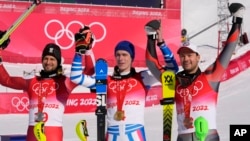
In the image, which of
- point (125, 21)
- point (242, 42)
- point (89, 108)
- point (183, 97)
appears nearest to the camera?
point (183, 97)

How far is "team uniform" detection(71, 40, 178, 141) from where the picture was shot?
527 cm

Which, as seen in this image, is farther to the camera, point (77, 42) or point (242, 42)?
point (242, 42)

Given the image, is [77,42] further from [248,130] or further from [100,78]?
[248,130]

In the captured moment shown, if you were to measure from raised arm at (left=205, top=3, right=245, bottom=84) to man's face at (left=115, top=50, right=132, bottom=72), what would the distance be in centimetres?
72

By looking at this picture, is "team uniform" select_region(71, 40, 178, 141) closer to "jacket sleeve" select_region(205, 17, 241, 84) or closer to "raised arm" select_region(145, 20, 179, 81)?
"raised arm" select_region(145, 20, 179, 81)

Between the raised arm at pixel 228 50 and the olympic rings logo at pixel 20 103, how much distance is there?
6.24 m

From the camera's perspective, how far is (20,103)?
1091 centimetres

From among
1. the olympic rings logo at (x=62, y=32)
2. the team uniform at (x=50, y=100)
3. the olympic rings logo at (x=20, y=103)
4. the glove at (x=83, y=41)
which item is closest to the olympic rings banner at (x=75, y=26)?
the olympic rings logo at (x=62, y=32)

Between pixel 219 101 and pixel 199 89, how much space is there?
254 inches

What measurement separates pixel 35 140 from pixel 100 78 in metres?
0.86

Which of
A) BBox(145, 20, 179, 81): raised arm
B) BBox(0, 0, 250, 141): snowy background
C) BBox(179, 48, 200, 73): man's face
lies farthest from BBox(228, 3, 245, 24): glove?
BBox(0, 0, 250, 141): snowy background

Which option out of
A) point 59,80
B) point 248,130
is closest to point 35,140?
point 59,80

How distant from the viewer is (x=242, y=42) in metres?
14.0

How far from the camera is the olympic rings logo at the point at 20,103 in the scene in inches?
427
